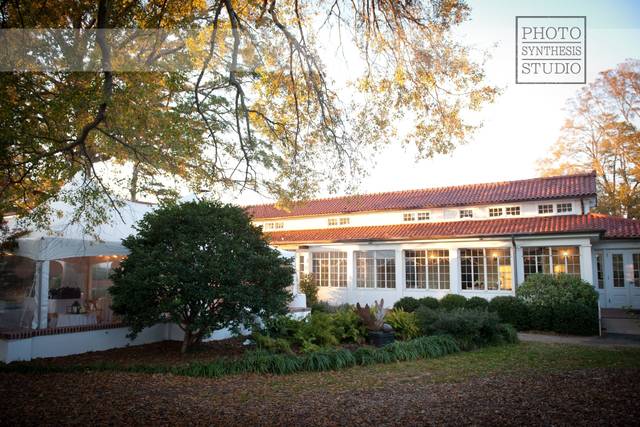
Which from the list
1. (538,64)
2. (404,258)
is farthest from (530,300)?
(538,64)

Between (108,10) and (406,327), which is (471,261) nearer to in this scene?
(406,327)

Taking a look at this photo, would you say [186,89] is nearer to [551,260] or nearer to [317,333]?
[317,333]

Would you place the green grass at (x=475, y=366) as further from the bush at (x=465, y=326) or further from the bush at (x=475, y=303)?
the bush at (x=475, y=303)

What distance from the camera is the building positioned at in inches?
701

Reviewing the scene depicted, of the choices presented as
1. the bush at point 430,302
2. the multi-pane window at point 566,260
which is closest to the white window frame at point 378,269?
the bush at point 430,302

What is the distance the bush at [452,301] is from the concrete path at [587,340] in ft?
9.05

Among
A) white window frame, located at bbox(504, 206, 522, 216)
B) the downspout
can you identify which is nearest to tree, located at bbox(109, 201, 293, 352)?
the downspout

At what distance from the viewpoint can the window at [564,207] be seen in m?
18.8

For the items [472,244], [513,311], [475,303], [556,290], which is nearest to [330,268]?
[472,244]

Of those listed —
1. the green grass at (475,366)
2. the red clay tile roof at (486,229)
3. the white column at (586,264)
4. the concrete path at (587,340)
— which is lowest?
the concrete path at (587,340)

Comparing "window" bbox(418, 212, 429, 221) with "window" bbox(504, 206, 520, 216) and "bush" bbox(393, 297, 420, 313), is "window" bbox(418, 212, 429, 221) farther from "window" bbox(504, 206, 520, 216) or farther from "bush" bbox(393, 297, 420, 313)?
"bush" bbox(393, 297, 420, 313)

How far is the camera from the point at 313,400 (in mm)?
6891

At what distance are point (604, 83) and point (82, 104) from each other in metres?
30.1

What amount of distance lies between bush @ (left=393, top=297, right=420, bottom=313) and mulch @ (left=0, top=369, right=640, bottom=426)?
9690mm
